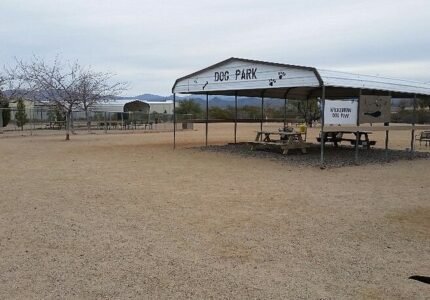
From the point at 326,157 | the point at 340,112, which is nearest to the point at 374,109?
the point at 340,112

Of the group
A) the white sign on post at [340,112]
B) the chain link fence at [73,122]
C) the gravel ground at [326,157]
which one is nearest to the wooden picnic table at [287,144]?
the gravel ground at [326,157]

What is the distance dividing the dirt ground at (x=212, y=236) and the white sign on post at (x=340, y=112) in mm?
2703

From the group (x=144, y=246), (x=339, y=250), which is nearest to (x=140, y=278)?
(x=144, y=246)

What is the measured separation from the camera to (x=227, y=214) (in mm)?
6613

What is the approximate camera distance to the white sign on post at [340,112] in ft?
41.3

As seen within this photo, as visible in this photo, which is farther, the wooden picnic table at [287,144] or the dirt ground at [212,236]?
the wooden picnic table at [287,144]

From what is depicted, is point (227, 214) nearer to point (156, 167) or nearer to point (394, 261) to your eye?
point (394, 261)

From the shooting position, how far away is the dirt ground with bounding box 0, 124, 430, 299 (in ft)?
13.1

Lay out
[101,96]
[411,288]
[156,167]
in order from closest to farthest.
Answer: [411,288] → [156,167] → [101,96]

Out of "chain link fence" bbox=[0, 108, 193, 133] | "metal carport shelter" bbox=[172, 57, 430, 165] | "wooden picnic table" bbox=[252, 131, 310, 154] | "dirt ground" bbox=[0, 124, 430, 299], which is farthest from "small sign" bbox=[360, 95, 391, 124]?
"chain link fence" bbox=[0, 108, 193, 133]

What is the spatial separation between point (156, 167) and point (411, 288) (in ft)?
28.6

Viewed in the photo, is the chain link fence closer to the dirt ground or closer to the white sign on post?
the white sign on post

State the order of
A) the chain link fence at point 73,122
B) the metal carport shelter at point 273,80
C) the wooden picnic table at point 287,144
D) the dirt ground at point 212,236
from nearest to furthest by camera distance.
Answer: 1. the dirt ground at point 212,236
2. the metal carport shelter at point 273,80
3. the wooden picnic table at point 287,144
4. the chain link fence at point 73,122

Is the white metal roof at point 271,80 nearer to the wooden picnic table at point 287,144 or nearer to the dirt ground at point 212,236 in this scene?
the wooden picnic table at point 287,144
